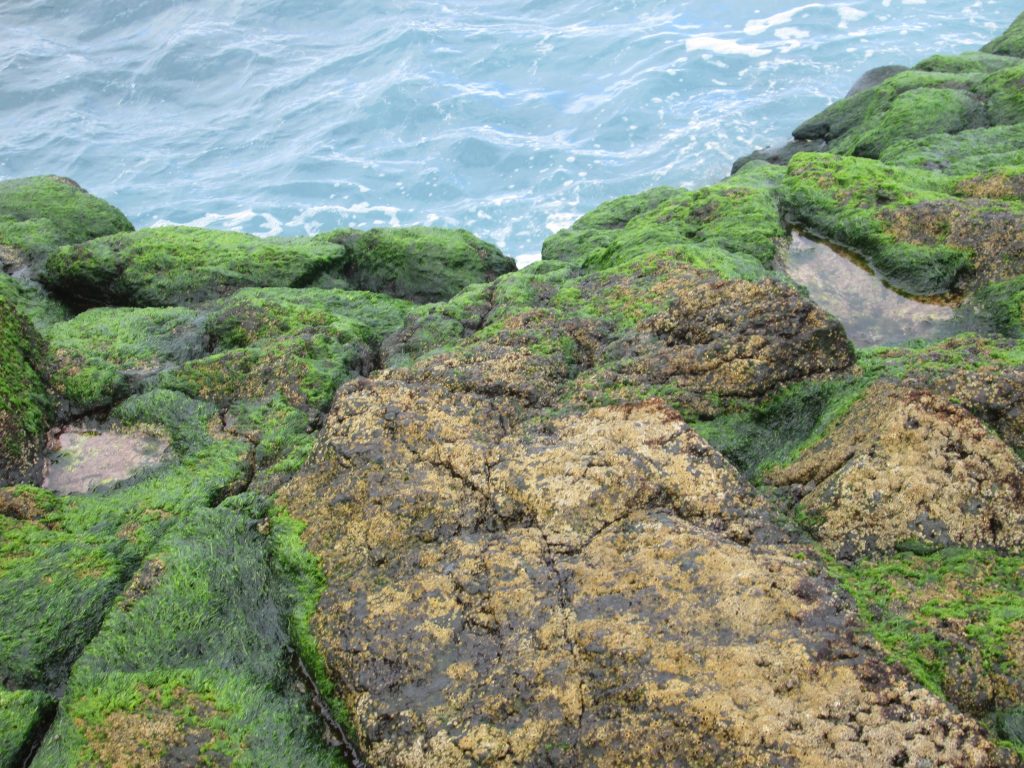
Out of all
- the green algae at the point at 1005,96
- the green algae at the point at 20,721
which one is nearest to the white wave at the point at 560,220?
the green algae at the point at 1005,96

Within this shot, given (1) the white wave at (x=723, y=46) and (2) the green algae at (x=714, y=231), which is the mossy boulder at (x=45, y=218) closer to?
(2) the green algae at (x=714, y=231)

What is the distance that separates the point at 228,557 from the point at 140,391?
124 inches

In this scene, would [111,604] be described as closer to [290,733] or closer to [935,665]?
[290,733]

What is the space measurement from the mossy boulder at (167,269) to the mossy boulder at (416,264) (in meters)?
0.68

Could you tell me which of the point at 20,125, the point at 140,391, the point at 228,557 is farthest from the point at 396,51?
the point at 228,557

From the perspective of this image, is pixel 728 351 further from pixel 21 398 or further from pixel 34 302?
pixel 34 302

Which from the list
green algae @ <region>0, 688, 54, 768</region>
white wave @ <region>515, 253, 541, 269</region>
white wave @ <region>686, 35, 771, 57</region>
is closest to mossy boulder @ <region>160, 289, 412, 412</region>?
green algae @ <region>0, 688, 54, 768</region>

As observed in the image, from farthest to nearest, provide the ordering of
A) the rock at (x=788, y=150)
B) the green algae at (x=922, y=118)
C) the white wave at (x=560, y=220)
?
the white wave at (x=560, y=220) < the rock at (x=788, y=150) < the green algae at (x=922, y=118)

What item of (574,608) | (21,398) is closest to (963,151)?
(574,608)

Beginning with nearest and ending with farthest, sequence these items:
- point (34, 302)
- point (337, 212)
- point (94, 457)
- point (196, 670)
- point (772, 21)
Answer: point (196, 670) < point (94, 457) < point (34, 302) < point (337, 212) < point (772, 21)

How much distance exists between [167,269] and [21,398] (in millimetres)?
3703

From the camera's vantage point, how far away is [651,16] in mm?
30547

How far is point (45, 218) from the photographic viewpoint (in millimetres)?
12320

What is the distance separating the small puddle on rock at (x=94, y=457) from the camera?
276 inches
